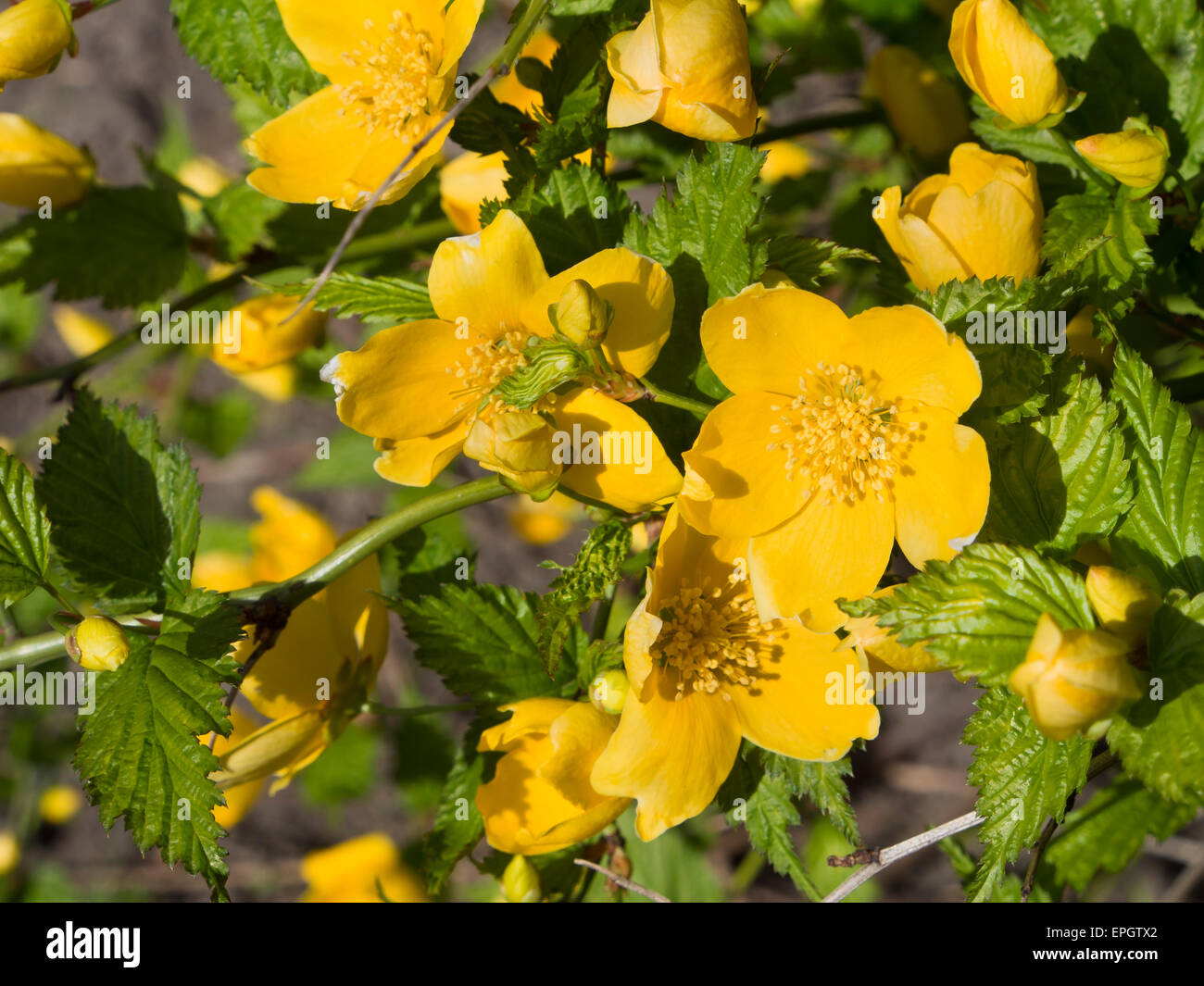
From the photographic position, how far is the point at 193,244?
7.41ft

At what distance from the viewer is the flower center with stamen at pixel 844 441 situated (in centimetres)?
140

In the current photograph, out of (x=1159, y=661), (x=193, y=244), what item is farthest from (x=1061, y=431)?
(x=193, y=244)

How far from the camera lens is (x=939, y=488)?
131 centimetres

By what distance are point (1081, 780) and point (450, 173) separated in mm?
1420

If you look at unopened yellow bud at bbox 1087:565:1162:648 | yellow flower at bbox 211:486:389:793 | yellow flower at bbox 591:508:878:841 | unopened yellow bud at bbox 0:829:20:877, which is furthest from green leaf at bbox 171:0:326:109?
unopened yellow bud at bbox 0:829:20:877

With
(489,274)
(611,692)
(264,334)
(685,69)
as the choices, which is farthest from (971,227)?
(264,334)

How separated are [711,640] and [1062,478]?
0.50m

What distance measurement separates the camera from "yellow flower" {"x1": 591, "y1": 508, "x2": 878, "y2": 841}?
1.30m

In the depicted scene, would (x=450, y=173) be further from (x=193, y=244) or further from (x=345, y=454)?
(x=345, y=454)

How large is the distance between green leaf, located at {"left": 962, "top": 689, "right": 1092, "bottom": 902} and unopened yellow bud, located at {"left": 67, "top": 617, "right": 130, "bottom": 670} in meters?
1.07

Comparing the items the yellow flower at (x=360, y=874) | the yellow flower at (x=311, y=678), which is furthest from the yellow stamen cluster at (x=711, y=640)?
the yellow flower at (x=360, y=874)

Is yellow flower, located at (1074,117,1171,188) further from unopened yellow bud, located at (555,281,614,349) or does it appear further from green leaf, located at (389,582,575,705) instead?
green leaf, located at (389,582,575,705)

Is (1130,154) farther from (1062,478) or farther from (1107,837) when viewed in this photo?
(1107,837)

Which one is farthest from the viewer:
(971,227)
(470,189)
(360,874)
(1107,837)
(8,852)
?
(8,852)
